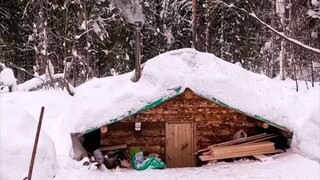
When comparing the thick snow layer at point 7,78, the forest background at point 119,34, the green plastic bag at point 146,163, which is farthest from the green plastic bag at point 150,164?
the forest background at point 119,34

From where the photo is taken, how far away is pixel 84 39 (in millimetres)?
23625

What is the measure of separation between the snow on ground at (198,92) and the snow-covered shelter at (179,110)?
0.03m

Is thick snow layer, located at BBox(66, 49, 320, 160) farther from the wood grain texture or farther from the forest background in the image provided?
the forest background

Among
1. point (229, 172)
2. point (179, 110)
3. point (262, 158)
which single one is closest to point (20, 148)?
point (179, 110)

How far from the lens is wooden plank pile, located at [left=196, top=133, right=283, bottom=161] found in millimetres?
9539

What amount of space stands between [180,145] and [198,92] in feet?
4.82

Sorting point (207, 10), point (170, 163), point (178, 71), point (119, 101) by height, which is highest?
point (207, 10)

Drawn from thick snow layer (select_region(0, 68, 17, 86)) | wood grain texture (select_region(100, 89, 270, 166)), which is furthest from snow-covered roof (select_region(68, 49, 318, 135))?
thick snow layer (select_region(0, 68, 17, 86))

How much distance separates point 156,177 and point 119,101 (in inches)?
80.3

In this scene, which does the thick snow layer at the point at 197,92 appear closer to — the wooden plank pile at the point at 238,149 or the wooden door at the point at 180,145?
the wooden plank pile at the point at 238,149

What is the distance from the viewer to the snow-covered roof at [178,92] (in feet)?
→ 30.6

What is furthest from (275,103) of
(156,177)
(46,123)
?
(46,123)

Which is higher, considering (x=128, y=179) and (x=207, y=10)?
(x=207, y=10)

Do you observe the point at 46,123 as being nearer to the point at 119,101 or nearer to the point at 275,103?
the point at 119,101
